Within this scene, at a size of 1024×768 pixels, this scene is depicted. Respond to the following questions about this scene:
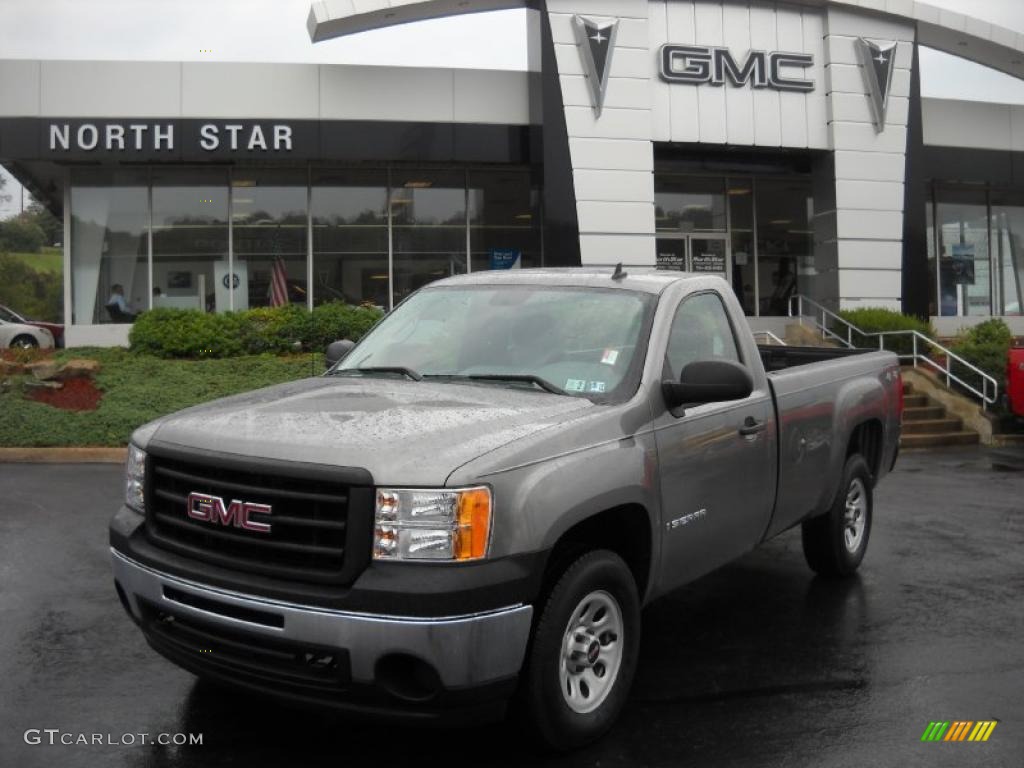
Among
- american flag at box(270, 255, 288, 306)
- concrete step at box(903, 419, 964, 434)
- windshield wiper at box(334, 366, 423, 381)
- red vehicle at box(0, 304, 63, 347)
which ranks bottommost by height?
concrete step at box(903, 419, 964, 434)

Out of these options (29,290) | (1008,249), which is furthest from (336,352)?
(29,290)

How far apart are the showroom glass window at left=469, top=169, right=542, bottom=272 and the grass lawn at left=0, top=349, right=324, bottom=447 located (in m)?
6.89

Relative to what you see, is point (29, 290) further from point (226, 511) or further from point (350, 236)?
point (226, 511)

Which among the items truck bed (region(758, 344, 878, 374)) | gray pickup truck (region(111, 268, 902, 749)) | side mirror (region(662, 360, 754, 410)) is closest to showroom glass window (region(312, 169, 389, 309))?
truck bed (region(758, 344, 878, 374))

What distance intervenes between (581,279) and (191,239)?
17867 millimetres

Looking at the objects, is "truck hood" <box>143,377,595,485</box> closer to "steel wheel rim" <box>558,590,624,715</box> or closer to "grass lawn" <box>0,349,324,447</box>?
"steel wheel rim" <box>558,590,624,715</box>

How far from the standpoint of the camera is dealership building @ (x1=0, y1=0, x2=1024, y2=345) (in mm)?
19234

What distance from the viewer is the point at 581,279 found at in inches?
203

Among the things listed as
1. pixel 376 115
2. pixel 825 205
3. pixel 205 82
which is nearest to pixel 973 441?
pixel 825 205

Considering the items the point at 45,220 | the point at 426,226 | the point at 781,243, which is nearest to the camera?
the point at 426,226

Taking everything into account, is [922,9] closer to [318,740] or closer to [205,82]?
[205,82]

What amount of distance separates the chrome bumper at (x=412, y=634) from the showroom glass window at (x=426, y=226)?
18889 millimetres

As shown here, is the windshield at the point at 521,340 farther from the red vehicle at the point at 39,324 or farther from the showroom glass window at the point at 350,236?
the red vehicle at the point at 39,324

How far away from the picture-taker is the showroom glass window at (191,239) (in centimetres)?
2109
